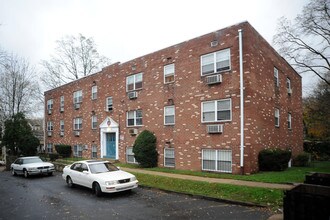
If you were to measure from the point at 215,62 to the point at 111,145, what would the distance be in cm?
1281

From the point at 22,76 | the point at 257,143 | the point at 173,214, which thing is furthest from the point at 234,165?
the point at 22,76

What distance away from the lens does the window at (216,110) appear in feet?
50.1

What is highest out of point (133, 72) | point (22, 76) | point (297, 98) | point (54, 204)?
point (22, 76)

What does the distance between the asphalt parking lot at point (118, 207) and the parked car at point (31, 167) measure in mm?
5434

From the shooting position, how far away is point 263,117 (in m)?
15.8

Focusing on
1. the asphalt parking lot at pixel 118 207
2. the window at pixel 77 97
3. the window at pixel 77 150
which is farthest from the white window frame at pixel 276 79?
the window at pixel 77 150

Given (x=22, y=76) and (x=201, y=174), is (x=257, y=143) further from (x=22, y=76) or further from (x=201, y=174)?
(x=22, y=76)

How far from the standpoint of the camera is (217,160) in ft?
50.4

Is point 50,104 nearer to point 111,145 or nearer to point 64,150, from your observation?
point 64,150

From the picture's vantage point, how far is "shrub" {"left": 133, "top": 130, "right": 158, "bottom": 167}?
719 inches

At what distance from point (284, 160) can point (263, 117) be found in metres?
2.87

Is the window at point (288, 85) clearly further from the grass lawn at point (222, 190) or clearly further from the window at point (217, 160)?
the grass lawn at point (222, 190)

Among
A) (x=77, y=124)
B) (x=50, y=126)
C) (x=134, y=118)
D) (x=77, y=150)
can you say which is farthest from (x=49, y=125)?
(x=134, y=118)

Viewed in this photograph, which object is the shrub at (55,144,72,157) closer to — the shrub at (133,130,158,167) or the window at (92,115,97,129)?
the window at (92,115,97,129)
